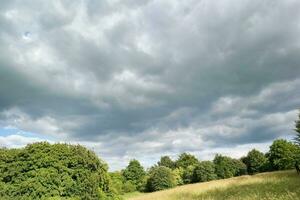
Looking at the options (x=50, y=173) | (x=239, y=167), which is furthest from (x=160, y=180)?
(x=50, y=173)

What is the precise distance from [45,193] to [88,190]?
2545 mm

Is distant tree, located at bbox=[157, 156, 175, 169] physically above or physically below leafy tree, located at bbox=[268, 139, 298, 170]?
above

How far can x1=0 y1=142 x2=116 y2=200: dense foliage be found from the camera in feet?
78.0

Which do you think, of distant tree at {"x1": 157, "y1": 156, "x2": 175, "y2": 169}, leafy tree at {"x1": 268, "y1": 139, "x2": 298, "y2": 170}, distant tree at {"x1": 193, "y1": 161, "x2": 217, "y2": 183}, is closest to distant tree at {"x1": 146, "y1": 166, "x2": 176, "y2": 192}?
distant tree at {"x1": 193, "y1": 161, "x2": 217, "y2": 183}

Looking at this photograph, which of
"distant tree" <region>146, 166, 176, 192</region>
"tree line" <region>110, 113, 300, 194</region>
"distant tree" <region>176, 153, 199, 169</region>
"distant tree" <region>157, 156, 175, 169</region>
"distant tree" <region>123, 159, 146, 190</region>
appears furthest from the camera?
"distant tree" <region>157, 156, 175, 169</region>

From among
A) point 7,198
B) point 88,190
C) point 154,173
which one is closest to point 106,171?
point 88,190

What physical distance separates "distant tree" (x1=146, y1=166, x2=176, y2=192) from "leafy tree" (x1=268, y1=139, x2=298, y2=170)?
22.4 meters

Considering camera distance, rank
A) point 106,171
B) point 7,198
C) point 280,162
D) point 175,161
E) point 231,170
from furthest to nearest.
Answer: point 175,161
point 231,170
point 280,162
point 106,171
point 7,198

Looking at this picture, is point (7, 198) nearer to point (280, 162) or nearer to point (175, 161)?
point (280, 162)

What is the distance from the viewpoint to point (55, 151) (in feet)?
80.6

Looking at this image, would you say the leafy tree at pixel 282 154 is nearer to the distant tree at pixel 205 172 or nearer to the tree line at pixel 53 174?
the distant tree at pixel 205 172

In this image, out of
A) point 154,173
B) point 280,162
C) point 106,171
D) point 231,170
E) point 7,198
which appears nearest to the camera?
point 7,198

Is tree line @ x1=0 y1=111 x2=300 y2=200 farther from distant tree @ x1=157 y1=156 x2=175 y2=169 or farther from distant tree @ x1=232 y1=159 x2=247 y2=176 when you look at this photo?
distant tree @ x1=157 y1=156 x2=175 y2=169

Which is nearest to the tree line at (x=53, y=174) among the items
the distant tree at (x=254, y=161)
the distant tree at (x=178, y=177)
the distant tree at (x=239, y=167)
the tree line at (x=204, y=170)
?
the tree line at (x=204, y=170)
